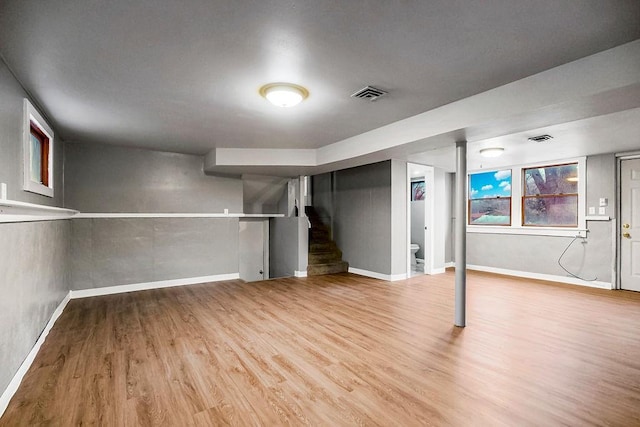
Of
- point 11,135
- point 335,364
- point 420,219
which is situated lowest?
point 335,364

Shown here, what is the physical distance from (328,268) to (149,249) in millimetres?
3410

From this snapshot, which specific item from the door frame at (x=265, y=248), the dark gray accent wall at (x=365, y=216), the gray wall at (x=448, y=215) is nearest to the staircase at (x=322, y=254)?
the dark gray accent wall at (x=365, y=216)

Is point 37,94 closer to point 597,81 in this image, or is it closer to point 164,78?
point 164,78

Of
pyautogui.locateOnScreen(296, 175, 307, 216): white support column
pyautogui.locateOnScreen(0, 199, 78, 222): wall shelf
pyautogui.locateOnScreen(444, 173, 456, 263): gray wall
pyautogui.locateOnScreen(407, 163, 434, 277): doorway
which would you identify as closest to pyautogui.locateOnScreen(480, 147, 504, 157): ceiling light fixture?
pyautogui.locateOnScreen(407, 163, 434, 277): doorway

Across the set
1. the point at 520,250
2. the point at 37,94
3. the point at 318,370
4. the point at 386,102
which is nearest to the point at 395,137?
the point at 386,102

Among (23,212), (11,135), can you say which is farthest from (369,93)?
(23,212)

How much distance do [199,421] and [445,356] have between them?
2042 millimetres

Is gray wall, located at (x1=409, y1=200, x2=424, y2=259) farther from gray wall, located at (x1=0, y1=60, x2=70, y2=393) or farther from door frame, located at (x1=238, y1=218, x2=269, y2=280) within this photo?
gray wall, located at (x1=0, y1=60, x2=70, y2=393)

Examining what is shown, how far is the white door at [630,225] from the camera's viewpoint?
4934 millimetres

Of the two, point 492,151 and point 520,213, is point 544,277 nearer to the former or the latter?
point 520,213

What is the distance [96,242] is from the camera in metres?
4.79

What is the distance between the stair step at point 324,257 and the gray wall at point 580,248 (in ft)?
11.3

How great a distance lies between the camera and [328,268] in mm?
6453

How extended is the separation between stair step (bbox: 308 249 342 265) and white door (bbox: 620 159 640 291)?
498 cm
